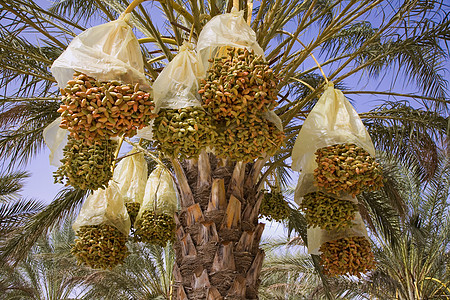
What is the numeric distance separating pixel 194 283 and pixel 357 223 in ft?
4.06

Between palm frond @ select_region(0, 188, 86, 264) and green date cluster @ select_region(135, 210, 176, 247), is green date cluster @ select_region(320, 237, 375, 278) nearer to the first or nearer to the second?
green date cluster @ select_region(135, 210, 176, 247)

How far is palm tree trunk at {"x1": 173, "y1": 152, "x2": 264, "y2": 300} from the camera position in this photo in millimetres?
3164

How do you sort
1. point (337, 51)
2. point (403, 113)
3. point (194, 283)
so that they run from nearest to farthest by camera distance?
1. point (194, 283)
2. point (403, 113)
3. point (337, 51)

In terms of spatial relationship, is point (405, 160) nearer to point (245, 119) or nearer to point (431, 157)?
point (431, 157)

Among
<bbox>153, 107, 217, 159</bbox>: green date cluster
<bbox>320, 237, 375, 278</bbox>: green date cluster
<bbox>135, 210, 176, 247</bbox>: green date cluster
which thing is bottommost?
<bbox>320, 237, 375, 278</bbox>: green date cluster

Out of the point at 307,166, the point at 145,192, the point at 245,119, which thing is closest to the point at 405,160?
the point at 307,166

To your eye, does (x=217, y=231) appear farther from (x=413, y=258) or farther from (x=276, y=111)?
(x=413, y=258)

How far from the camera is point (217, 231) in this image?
3314 mm

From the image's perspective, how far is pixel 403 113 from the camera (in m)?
4.45

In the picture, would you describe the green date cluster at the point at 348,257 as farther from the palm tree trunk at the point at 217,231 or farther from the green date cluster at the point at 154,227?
the green date cluster at the point at 154,227

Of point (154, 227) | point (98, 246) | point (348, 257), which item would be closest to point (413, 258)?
point (348, 257)

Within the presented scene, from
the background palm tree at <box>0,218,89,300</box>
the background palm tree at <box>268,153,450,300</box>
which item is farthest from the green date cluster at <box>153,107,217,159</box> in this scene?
the background palm tree at <box>0,218,89,300</box>

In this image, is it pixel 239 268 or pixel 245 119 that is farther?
pixel 239 268

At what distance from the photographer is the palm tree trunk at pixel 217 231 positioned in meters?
3.16
